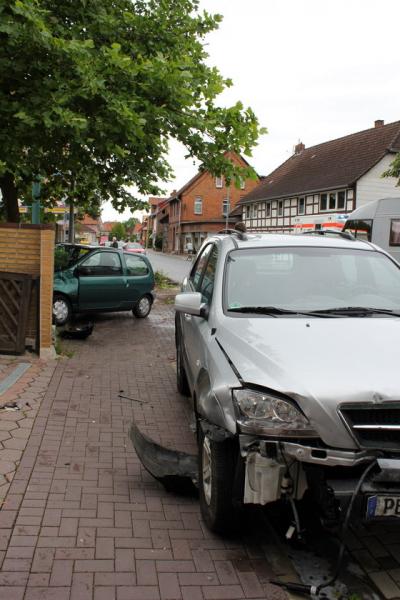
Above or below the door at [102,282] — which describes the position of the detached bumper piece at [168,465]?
below

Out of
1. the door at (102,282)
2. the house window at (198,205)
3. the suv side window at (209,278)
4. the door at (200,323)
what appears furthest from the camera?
the house window at (198,205)

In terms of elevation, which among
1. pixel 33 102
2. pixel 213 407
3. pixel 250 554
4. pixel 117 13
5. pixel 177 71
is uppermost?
pixel 117 13

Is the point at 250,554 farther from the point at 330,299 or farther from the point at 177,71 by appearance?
the point at 177,71

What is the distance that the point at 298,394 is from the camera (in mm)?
2855

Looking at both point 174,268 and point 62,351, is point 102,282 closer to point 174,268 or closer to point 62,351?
point 62,351

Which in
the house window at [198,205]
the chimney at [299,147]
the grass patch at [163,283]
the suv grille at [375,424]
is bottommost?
the grass patch at [163,283]

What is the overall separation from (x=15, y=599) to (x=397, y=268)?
11.6 ft

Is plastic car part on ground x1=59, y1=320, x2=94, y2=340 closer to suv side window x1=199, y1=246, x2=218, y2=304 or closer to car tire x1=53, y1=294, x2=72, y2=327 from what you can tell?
car tire x1=53, y1=294, x2=72, y2=327

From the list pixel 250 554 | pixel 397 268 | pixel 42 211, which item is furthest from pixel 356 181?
pixel 250 554

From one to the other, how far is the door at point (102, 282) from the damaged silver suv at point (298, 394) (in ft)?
24.6

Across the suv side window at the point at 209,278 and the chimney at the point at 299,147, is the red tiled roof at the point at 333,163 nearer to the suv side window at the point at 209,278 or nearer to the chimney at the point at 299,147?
the chimney at the point at 299,147

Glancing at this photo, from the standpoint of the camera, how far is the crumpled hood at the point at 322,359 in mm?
2820

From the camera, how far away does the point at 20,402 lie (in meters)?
5.89

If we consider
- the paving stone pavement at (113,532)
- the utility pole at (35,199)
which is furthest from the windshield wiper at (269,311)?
the utility pole at (35,199)
